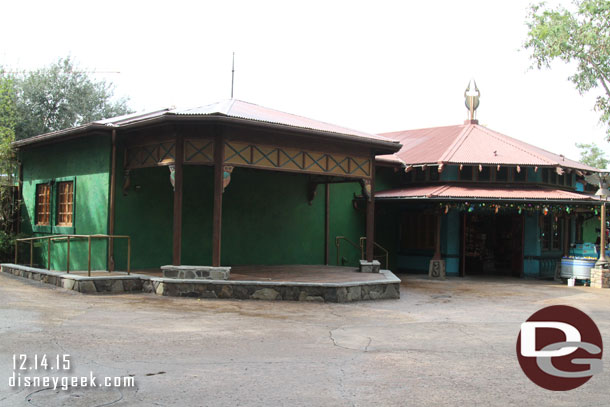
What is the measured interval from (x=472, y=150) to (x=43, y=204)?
13.8 m

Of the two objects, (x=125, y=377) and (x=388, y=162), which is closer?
(x=125, y=377)

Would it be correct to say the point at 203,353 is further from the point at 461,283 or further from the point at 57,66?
the point at 57,66

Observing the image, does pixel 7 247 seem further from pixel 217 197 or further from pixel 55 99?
pixel 55 99

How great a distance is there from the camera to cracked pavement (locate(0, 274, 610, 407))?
5225 mm

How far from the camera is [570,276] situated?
1805 cm

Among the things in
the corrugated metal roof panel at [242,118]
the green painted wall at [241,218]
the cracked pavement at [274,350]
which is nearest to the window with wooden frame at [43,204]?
the corrugated metal roof panel at [242,118]

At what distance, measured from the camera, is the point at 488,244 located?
74.3ft

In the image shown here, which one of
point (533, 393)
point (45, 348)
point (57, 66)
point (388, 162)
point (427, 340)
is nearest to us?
point (533, 393)

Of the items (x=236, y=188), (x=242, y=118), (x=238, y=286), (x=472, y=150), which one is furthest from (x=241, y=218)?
(x=472, y=150)

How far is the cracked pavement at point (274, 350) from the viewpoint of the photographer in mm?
5225

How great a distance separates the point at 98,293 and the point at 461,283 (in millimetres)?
10485

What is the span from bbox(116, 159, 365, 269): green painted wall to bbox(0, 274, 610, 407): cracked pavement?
2934mm

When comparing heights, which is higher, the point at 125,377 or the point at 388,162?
the point at 388,162

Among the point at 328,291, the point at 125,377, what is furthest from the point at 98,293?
the point at 125,377
